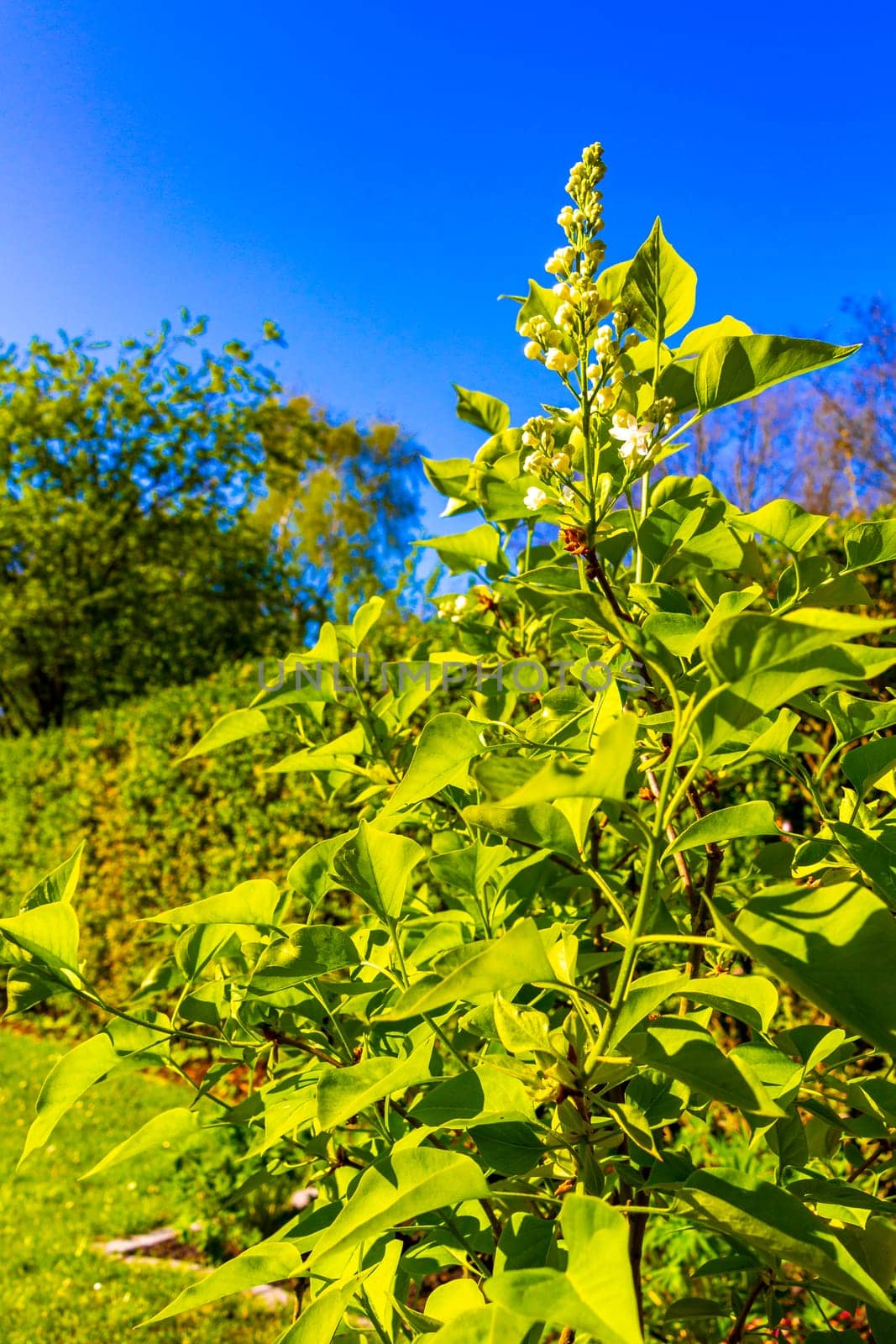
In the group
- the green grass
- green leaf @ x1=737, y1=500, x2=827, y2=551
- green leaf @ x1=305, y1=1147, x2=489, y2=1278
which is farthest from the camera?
the green grass

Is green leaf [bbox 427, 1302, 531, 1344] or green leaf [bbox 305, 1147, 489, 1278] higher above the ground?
green leaf [bbox 305, 1147, 489, 1278]

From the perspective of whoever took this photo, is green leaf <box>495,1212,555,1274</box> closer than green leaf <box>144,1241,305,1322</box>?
Yes

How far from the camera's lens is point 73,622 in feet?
39.0

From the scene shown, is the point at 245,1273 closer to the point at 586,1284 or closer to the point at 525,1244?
the point at 525,1244

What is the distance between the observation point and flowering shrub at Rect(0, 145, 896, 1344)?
0.59 meters

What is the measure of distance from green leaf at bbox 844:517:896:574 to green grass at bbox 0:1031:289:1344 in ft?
7.39

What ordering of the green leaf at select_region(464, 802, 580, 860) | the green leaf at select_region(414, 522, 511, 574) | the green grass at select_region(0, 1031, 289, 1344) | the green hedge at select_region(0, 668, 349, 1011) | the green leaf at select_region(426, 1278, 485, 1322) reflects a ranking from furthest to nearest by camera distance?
1. the green hedge at select_region(0, 668, 349, 1011)
2. the green grass at select_region(0, 1031, 289, 1344)
3. the green leaf at select_region(414, 522, 511, 574)
4. the green leaf at select_region(426, 1278, 485, 1322)
5. the green leaf at select_region(464, 802, 580, 860)

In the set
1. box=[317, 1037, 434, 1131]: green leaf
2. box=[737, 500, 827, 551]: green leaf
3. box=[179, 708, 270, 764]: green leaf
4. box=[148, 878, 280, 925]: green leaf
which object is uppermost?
box=[737, 500, 827, 551]: green leaf

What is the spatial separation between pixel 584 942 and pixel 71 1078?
652mm

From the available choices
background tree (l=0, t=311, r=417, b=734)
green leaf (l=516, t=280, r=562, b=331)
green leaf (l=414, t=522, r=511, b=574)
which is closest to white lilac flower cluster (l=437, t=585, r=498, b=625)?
green leaf (l=414, t=522, r=511, b=574)

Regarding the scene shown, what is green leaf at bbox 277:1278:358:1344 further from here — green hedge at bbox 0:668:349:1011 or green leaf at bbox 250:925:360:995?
green hedge at bbox 0:668:349:1011

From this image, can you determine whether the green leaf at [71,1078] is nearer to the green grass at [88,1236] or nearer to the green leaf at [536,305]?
the green leaf at [536,305]

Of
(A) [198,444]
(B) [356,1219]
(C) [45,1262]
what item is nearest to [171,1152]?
(C) [45,1262]

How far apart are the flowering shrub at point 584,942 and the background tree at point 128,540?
10.7 meters
